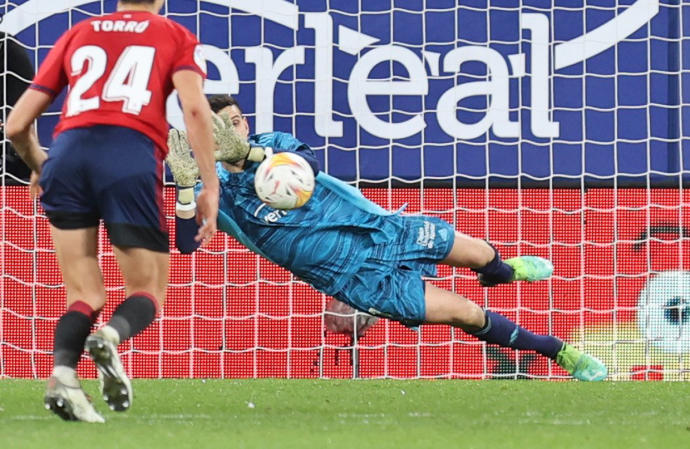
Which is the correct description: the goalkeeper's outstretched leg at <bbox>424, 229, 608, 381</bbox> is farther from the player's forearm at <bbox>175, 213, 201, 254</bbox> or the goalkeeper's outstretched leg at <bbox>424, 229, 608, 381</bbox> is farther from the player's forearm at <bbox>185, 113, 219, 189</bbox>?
the player's forearm at <bbox>185, 113, 219, 189</bbox>

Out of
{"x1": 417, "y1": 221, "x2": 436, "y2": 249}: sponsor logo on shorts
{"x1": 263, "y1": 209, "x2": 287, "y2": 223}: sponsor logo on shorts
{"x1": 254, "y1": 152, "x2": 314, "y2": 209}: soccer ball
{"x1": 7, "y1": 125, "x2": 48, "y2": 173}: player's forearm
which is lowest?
{"x1": 417, "y1": 221, "x2": 436, "y2": 249}: sponsor logo on shorts

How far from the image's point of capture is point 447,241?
6152 millimetres

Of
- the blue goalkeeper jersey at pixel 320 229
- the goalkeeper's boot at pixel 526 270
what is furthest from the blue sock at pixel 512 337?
the blue goalkeeper jersey at pixel 320 229

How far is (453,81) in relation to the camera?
7.79m

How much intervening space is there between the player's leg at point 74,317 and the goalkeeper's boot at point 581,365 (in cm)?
245

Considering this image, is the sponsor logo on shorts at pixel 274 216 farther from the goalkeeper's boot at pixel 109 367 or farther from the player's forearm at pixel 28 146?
the goalkeeper's boot at pixel 109 367

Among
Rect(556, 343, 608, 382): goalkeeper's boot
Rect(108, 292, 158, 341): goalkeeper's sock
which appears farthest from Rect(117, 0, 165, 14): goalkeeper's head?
Rect(556, 343, 608, 382): goalkeeper's boot

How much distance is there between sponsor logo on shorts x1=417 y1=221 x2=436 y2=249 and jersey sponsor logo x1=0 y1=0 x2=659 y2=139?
1.68 metres

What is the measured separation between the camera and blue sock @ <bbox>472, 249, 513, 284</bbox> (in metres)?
6.26

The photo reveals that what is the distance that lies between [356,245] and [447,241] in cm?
40

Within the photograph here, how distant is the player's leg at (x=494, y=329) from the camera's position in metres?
6.15

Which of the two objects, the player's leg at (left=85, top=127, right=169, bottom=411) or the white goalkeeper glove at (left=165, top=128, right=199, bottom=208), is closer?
the player's leg at (left=85, top=127, right=169, bottom=411)

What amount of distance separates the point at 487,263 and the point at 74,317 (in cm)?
218

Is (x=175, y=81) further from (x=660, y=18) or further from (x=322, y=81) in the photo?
(x=660, y=18)
